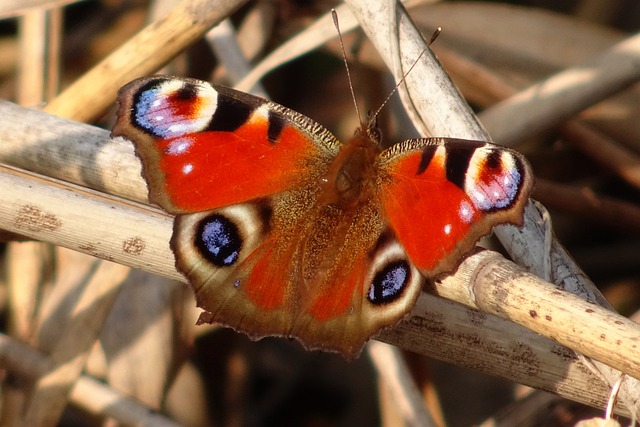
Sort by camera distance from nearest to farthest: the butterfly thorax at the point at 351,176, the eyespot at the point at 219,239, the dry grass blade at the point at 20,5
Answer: the eyespot at the point at 219,239 → the butterfly thorax at the point at 351,176 → the dry grass blade at the point at 20,5

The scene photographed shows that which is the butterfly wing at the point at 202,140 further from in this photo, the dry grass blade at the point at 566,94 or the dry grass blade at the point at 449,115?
the dry grass blade at the point at 566,94

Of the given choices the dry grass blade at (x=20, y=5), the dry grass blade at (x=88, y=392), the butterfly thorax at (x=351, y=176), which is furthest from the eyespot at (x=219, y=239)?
the dry grass blade at (x=20, y=5)

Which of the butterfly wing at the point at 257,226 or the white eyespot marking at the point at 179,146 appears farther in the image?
the white eyespot marking at the point at 179,146

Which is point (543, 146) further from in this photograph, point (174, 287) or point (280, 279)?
point (280, 279)

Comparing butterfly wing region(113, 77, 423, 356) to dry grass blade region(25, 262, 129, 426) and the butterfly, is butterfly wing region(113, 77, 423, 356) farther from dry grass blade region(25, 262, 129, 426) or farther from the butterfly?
dry grass blade region(25, 262, 129, 426)

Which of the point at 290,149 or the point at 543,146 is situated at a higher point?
the point at 290,149

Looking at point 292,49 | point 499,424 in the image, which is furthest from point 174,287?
point 499,424

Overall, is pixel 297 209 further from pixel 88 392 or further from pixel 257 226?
pixel 88 392

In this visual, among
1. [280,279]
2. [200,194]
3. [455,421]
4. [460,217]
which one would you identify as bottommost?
[455,421]
